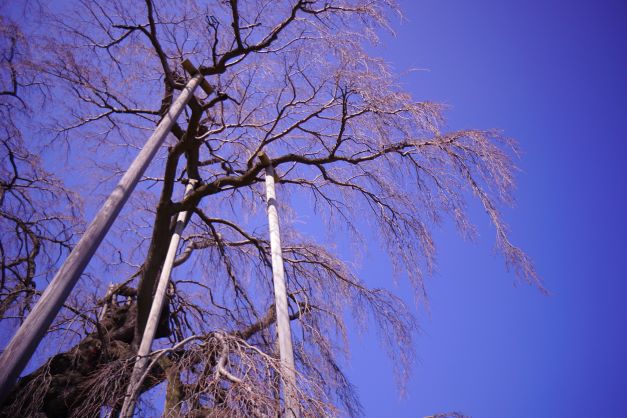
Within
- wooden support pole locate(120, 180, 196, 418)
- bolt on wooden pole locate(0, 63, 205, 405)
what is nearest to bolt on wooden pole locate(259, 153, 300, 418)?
wooden support pole locate(120, 180, 196, 418)

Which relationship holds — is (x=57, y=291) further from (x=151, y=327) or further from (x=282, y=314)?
(x=151, y=327)

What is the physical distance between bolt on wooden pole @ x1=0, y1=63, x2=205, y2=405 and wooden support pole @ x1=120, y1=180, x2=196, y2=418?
89 centimetres

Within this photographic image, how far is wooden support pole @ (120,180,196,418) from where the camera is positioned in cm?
247

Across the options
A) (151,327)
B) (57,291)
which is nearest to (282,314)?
(151,327)

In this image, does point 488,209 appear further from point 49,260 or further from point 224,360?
point 49,260

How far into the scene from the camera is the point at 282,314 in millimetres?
2996

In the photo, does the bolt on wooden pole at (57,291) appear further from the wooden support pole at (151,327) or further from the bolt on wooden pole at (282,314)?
the bolt on wooden pole at (282,314)

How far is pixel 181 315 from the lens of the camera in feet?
18.7

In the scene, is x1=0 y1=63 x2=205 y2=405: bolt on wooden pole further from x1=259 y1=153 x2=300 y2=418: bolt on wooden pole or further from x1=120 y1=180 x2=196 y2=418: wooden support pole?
x1=259 y1=153 x2=300 y2=418: bolt on wooden pole

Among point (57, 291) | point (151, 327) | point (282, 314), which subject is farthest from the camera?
point (151, 327)

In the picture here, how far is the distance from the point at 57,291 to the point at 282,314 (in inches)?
63.4

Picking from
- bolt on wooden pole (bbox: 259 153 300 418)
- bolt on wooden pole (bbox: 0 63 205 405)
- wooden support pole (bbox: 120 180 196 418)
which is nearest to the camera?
bolt on wooden pole (bbox: 0 63 205 405)

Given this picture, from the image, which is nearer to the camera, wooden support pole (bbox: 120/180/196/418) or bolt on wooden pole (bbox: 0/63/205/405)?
bolt on wooden pole (bbox: 0/63/205/405)

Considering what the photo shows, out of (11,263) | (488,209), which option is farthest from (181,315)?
(488,209)
